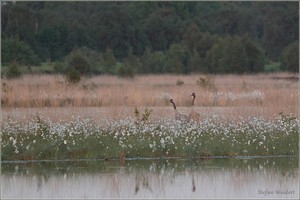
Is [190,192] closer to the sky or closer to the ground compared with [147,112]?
closer to the ground

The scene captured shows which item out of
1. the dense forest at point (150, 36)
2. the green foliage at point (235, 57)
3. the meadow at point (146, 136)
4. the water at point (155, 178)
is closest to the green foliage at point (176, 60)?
the dense forest at point (150, 36)

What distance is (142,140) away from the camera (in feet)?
48.1

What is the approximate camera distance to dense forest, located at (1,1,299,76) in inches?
1912

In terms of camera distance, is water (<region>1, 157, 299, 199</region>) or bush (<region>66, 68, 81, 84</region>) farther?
bush (<region>66, 68, 81, 84</region>)

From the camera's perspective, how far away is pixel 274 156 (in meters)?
14.8

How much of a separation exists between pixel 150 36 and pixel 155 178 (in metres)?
49.1

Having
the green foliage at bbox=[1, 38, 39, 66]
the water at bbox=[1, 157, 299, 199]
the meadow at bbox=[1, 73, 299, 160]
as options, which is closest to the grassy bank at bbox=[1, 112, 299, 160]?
the meadow at bbox=[1, 73, 299, 160]

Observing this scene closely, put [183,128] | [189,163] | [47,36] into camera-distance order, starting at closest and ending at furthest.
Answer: [189,163], [183,128], [47,36]

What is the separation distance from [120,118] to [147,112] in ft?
4.57

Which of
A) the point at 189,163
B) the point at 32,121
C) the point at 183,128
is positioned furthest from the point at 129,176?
the point at 32,121

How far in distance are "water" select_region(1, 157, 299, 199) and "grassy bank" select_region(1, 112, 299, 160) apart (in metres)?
0.25

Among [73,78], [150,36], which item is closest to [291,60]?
[150,36]

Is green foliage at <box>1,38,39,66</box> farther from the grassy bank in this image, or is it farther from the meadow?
the grassy bank

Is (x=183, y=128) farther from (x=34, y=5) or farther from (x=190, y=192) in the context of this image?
(x=34, y=5)
